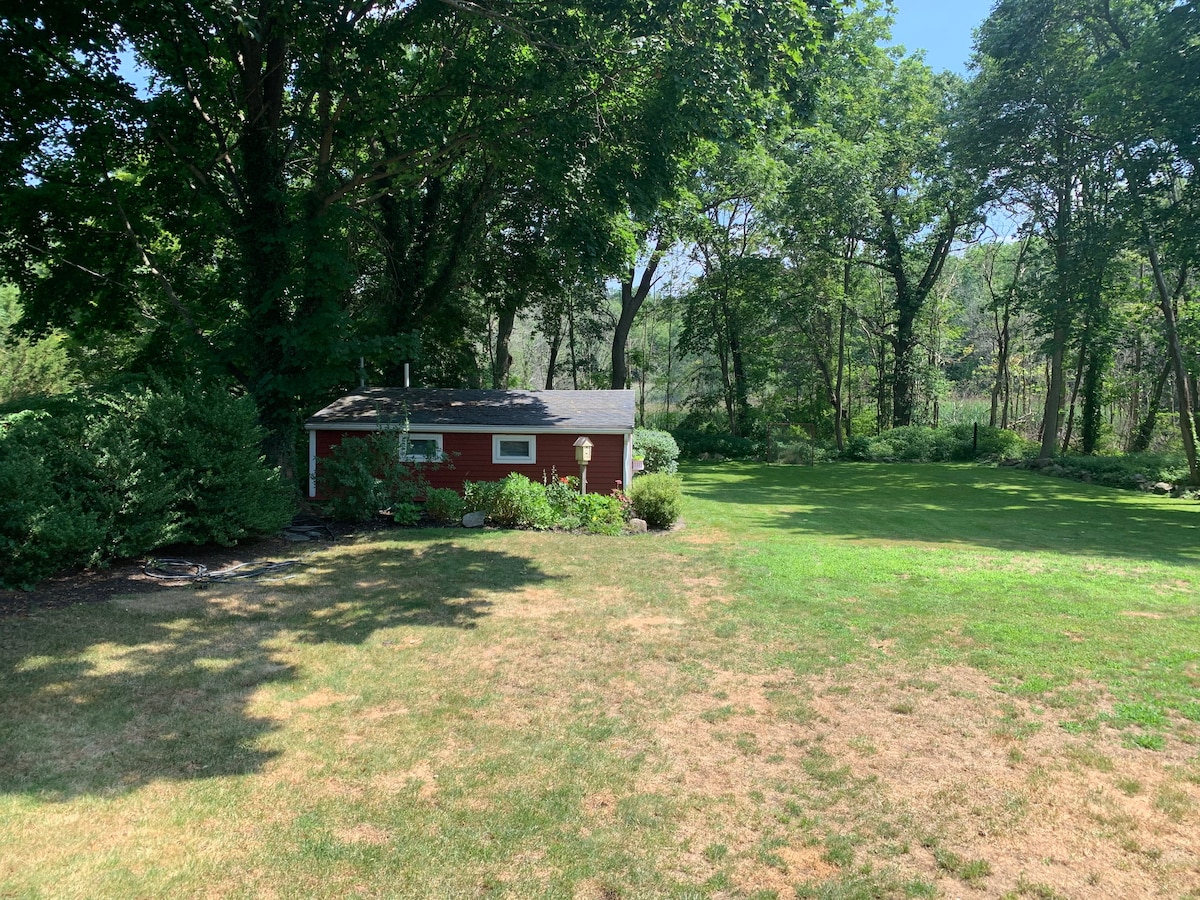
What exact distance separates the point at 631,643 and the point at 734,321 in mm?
26763

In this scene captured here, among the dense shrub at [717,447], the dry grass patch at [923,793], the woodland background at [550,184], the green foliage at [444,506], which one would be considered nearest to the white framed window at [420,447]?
the green foliage at [444,506]

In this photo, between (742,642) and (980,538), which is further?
(980,538)

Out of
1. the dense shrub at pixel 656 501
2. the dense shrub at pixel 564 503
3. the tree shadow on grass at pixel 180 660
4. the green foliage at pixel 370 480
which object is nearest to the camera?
the tree shadow on grass at pixel 180 660

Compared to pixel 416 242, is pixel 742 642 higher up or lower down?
lower down

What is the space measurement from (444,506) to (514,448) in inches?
104

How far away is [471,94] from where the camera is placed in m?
11.8

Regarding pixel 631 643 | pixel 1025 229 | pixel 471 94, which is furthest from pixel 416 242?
pixel 1025 229

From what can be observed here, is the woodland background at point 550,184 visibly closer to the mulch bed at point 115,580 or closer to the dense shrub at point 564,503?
the mulch bed at point 115,580

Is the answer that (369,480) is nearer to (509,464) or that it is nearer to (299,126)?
(509,464)

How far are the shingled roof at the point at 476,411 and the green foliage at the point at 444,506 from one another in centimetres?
171

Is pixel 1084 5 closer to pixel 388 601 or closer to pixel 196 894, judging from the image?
pixel 388 601

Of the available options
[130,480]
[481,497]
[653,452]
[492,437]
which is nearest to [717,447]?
[653,452]

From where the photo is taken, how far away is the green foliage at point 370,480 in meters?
12.4

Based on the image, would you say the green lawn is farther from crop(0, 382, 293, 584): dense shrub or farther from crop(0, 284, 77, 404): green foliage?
crop(0, 284, 77, 404): green foliage
